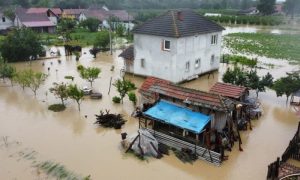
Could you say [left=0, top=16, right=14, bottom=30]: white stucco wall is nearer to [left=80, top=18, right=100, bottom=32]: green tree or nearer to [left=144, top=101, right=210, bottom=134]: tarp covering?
[left=80, top=18, right=100, bottom=32]: green tree

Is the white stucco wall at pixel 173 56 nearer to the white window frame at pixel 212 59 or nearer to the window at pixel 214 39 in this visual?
the window at pixel 214 39

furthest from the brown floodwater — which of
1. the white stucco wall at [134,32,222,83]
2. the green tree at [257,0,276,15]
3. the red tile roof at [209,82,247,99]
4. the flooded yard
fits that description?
the green tree at [257,0,276,15]

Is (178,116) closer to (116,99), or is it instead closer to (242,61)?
(116,99)

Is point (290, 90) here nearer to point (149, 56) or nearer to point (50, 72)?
point (149, 56)

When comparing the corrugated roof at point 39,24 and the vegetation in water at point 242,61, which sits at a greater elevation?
the corrugated roof at point 39,24

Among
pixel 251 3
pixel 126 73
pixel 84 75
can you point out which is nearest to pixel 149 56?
A: pixel 126 73

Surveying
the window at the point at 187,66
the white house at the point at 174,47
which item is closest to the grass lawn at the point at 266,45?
the white house at the point at 174,47

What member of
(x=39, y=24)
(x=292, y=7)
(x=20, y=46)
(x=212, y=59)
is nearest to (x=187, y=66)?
(x=212, y=59)
